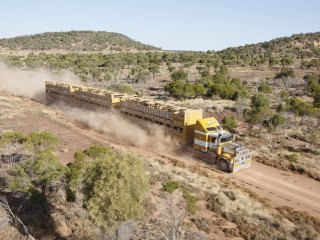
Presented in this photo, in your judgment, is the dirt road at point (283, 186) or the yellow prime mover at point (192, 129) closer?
the dirt road at point (283, 186)

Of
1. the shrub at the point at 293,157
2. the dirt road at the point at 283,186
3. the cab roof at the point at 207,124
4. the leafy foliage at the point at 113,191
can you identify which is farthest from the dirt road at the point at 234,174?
the leafy foliage at the point at 113,191

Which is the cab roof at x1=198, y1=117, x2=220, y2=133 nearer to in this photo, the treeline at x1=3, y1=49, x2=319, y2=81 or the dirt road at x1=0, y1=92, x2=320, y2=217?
the dirt road at x1=0, y1=92, x2=320, y2=217

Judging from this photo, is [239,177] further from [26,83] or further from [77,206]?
[26,83]

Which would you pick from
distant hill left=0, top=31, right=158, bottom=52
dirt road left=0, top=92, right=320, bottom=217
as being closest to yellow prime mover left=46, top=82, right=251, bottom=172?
dirt road left=0, top=92, right=320, bottom=217

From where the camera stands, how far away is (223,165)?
23109mm

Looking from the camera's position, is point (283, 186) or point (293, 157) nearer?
point (283, 186)

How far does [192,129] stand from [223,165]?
4.04 metres

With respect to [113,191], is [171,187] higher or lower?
lower

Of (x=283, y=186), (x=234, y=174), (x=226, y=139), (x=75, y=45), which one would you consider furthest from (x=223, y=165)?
(x=75, y=45)

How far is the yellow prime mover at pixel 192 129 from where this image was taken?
23025mm

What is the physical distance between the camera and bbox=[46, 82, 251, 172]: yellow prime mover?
23025 millimetres

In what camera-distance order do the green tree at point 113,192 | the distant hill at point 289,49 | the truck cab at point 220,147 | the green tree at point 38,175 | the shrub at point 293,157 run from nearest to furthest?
the green tree at point 113,192 → the green tree at point 38,175 → the truck cab at point 220,147 → the shrub at point 293,157 → the distant hill at point 289,49

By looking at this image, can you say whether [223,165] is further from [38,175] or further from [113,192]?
[113,192]

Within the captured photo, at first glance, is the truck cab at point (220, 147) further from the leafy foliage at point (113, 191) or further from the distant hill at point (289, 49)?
the distant hill at point (289, 49)
